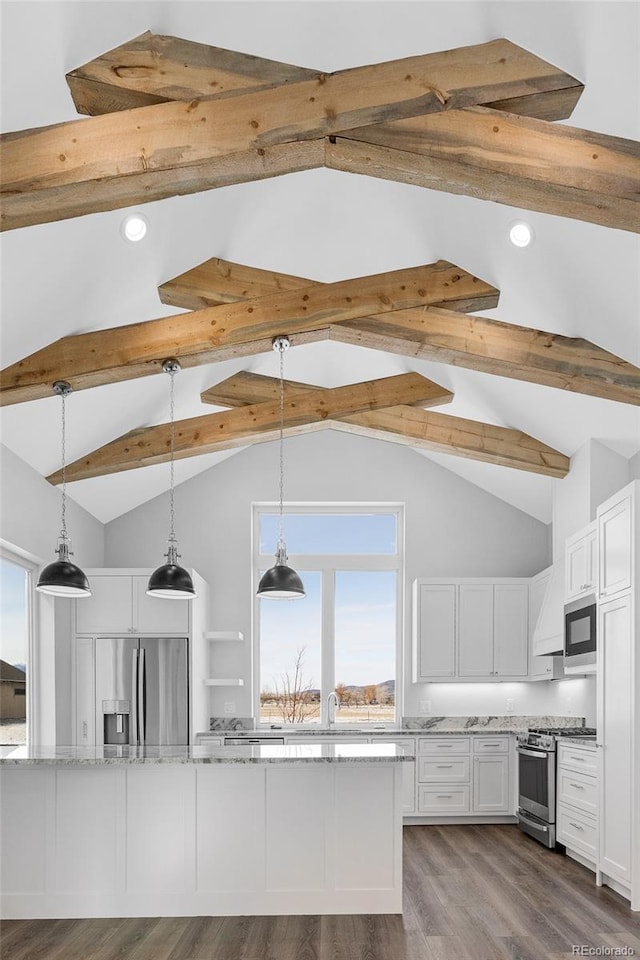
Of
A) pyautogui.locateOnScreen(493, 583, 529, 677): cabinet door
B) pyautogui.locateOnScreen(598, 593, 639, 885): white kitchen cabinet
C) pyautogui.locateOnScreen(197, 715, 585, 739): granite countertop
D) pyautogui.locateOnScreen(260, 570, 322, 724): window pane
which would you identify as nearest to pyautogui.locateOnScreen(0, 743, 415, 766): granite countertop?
pyautogui.locateOnScreen(598, 593, 639, 885): white kitchen cabinet

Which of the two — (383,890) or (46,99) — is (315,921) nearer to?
(383,890)

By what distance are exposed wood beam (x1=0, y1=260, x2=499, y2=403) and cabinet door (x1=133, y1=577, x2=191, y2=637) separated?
2.80 metres

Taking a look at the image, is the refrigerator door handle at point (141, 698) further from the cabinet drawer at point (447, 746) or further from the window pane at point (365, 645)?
the cabinet drawer at point (447, 746)

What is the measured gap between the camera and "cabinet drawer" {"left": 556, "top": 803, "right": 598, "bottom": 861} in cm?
609

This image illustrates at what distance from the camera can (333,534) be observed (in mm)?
9508

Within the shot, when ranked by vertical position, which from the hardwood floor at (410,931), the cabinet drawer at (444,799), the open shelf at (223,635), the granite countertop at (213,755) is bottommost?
the cabinet drawer at (444,799)

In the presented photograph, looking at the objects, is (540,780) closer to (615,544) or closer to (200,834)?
(615,544)

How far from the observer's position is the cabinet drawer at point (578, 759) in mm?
6129

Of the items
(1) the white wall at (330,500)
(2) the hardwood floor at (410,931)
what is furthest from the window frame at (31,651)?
(2) the hardwood floor at (410,931)

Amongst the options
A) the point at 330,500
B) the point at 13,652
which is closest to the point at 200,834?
the point at 13,652

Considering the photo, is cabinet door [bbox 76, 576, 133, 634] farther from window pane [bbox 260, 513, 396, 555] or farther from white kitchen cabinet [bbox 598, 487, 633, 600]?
white kitchen cabinet [bbox 598, 487, 633, 600]

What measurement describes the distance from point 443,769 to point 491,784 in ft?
1.43

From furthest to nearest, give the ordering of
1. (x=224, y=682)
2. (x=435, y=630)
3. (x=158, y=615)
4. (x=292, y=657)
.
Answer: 1. (x=292, y=657)
2. (x=435, y=630)
3. (x=224, y=682)
4. (x=158, y=615)

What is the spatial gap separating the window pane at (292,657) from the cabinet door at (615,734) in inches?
145
